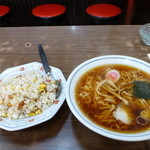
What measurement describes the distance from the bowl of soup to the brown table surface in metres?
0.08

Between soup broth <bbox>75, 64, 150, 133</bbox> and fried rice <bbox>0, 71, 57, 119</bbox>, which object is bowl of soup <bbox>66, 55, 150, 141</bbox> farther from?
fried rice <bbox>0, 71, 57, 119</bbox>

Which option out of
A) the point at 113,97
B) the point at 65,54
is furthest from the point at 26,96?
the point at 65,54

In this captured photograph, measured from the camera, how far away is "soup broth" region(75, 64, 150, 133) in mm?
831

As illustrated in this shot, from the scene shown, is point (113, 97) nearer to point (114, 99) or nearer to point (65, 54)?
point (114, 99)

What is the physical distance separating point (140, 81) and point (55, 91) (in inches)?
18.5

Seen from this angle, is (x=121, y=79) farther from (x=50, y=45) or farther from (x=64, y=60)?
(x=50, y=45)

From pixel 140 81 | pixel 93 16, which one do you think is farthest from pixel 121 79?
pixel 93 16

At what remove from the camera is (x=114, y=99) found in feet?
3.08

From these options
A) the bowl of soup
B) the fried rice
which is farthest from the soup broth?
the fried rice

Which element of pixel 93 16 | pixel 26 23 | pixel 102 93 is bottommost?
pixel 26 23

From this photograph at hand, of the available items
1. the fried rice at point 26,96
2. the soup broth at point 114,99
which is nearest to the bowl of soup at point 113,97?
the soup broth at point 114,99

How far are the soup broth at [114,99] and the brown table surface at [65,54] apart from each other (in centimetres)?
8

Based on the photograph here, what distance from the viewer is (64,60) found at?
132cm

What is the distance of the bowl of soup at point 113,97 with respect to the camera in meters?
0.79
